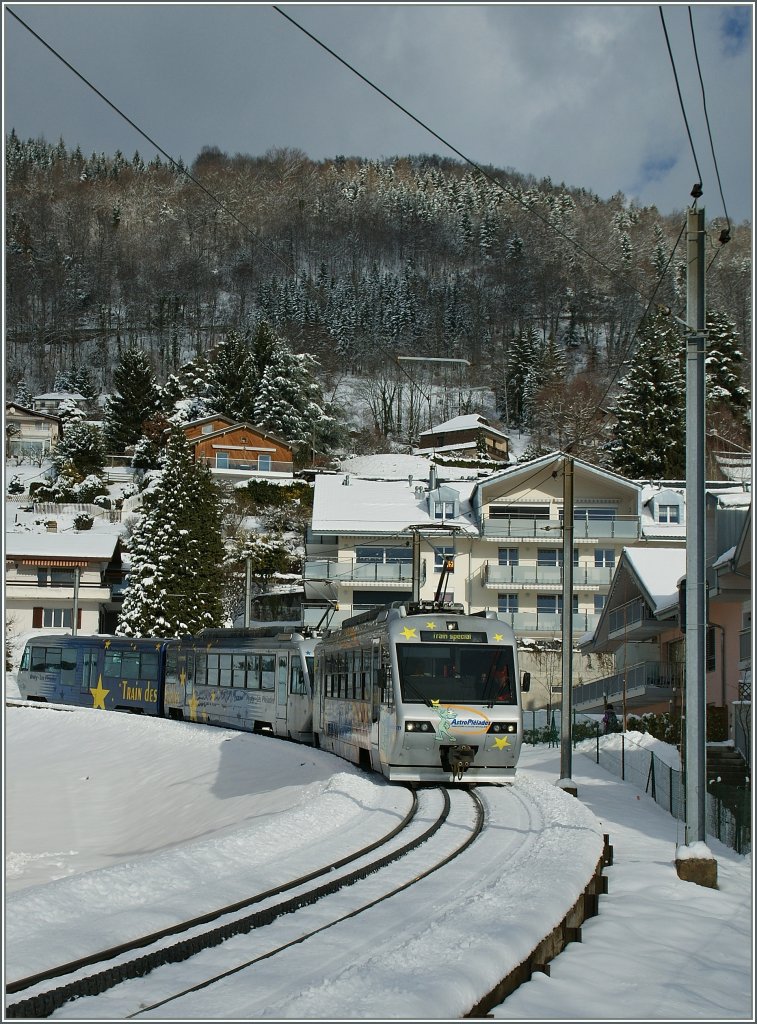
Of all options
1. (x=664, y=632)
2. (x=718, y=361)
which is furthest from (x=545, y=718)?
(x=718, y=361)

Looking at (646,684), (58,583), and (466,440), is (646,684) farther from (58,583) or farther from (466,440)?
(466,440)

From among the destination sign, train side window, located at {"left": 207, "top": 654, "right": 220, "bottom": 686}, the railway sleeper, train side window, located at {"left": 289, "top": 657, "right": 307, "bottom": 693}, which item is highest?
the destination sign

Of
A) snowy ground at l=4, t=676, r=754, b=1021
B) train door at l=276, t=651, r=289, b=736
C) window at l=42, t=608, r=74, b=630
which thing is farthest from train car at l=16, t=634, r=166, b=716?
window at l=42, t=608, r=74, b=630

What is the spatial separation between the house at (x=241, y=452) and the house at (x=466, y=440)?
20.2 m

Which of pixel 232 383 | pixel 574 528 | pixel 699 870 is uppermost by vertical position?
pixel 232 383

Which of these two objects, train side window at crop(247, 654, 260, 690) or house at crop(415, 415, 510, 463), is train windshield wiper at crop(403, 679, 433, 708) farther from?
house at crop(415, 415, 510, 463)

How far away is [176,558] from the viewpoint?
63.6m

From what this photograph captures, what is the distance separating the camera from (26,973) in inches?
301

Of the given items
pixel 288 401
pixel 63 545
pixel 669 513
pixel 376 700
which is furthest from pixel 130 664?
pixel 288 401

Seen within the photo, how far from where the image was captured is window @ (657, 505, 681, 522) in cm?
6284

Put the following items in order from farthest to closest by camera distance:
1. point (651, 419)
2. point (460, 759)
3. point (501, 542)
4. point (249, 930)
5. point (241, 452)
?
point (241, 452) → point (651, 419) → point (501, 542) → point (460, 759) → point (249, 930)

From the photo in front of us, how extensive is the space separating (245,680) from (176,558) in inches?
1161

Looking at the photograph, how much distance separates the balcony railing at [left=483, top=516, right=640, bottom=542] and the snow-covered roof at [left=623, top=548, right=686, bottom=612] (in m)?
24.1

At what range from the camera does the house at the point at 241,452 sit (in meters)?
91.3
